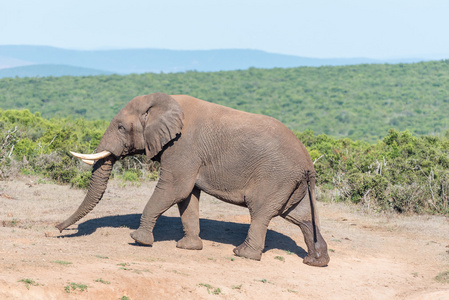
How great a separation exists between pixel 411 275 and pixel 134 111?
5.41 metres

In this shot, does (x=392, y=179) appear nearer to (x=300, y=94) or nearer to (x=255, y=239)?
(x=255, y=239)

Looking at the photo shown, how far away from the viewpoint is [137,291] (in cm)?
784

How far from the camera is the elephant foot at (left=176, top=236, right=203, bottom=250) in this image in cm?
1023

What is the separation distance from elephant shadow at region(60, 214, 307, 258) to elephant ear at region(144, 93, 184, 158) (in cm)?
200

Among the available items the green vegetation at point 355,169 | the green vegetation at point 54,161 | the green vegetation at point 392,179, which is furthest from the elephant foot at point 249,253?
the green vegetation at point 54,161

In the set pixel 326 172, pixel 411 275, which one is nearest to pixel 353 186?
pixel 326 172

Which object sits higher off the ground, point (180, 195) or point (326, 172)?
point (180, 195)

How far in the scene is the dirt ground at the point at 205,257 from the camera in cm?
791

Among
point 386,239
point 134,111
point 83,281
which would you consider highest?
point 134,111

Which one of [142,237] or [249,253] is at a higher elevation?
[142,237]

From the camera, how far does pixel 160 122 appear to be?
9711 millimetres

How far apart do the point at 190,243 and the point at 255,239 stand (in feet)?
3.75

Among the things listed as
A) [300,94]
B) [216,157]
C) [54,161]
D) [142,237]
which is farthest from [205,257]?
[300,94]

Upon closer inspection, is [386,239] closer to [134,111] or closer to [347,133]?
[134,111]
